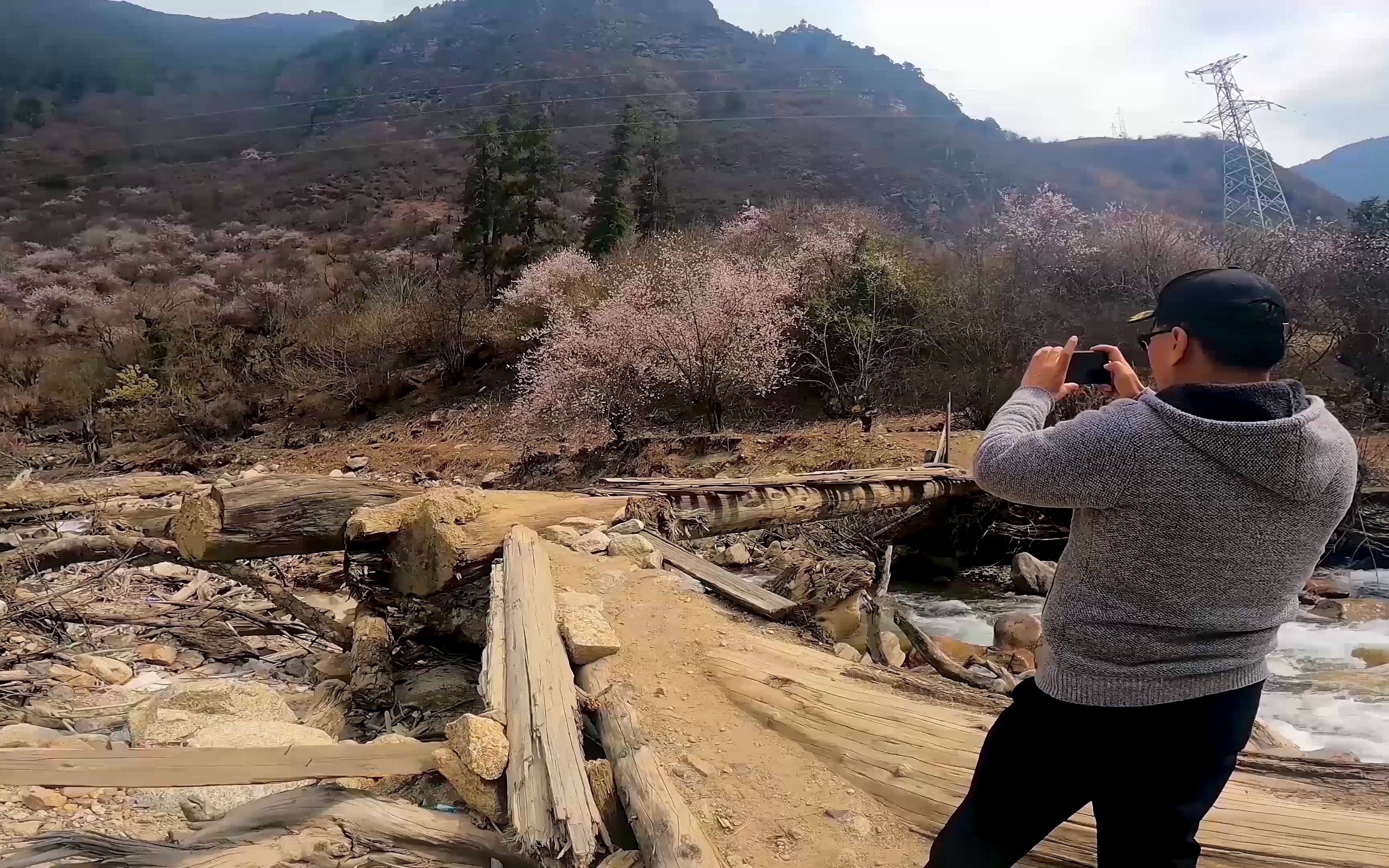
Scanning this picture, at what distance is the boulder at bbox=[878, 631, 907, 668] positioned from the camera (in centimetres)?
455

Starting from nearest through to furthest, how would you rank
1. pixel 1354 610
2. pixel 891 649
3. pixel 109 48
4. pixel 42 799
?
pixel 42 799, pixel 891 649, pixel 1354 610, pixel 109 48

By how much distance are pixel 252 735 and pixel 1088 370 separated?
3553mm

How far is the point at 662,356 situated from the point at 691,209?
87.5ft

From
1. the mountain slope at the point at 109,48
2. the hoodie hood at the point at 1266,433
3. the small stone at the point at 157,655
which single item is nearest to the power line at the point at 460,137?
the mountain slope at the point at 109,48

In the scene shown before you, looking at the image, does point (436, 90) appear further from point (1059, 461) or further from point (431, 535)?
point (1059, 461)

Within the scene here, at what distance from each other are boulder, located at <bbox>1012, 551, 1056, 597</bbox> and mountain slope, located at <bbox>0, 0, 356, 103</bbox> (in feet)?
178

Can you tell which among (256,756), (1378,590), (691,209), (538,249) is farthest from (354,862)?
(691,209)

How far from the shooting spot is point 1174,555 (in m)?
1.29

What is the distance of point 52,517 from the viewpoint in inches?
230

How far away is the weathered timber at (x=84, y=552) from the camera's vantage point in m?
4.67

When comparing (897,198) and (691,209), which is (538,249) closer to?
(691,209)

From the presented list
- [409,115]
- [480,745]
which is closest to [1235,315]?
[480,745]

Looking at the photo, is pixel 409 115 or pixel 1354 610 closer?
pixel 1354 610

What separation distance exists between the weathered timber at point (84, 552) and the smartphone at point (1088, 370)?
5.16m
